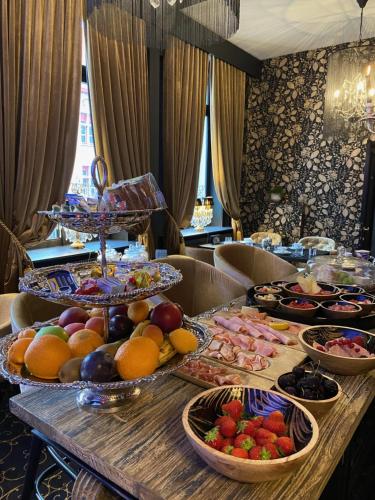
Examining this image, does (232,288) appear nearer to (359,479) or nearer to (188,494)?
(359,479)

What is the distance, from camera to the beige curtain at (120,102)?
3227 mm

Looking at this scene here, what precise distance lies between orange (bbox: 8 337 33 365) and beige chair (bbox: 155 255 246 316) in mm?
1518

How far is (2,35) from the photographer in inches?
97.3

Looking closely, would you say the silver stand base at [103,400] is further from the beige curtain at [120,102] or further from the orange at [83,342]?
the beige curtain at [120,102]

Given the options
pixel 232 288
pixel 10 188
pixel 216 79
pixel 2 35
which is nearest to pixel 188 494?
pixel 232 288

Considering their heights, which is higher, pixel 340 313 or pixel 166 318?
pixel 166 318

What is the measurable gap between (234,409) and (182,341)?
210mm

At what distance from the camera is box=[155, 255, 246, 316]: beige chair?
243 centimetres

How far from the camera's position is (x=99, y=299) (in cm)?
86

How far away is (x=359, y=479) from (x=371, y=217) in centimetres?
427

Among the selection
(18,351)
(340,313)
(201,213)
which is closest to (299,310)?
(340,313)

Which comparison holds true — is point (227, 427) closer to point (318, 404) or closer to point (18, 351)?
point (318, 404)

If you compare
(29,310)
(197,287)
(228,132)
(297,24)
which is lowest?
(197,287)

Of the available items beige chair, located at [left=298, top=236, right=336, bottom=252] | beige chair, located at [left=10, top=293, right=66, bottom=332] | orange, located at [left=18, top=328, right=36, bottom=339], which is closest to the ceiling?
beige chair, located at [left=298, top=236, right=336, bottom=252]
